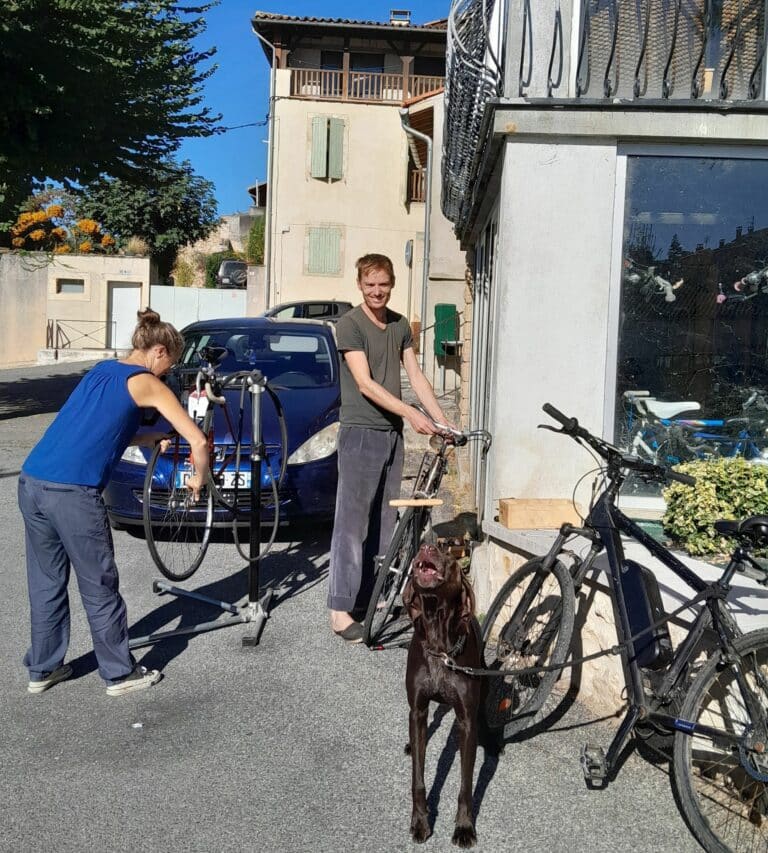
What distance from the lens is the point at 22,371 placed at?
25.7 metres

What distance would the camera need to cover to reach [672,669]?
3.35m

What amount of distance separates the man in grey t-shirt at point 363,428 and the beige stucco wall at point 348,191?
2531 cm

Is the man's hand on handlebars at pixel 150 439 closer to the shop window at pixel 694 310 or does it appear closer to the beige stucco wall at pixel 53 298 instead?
the shop window at pixel 694 310

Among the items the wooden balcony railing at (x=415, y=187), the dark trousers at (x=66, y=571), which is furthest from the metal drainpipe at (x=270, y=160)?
the dark trousers at (x=66, y=571)

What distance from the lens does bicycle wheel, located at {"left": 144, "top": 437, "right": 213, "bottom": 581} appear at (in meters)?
5.92

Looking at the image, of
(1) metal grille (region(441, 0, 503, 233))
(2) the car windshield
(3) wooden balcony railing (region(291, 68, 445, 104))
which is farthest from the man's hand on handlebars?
(3) wooden balcony railing (region(291, 68, 445, 104))

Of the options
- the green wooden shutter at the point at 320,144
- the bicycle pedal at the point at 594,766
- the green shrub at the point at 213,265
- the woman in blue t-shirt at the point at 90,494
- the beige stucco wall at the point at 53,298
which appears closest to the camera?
the bicycle pedal at the point at 594,766

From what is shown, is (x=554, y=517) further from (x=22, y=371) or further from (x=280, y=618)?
(x=22, y=371)

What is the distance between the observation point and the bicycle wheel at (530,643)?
3.81 metres

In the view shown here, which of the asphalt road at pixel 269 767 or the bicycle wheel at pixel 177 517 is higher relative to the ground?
the bicycle wheel at pixel 177 517

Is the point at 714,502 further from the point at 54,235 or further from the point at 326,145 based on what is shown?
the point at 54,235

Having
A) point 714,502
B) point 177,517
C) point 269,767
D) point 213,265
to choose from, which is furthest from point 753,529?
point 213,265

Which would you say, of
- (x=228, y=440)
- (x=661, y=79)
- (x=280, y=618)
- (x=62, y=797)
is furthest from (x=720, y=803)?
(x=228, y=440)

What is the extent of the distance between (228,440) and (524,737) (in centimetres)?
358
